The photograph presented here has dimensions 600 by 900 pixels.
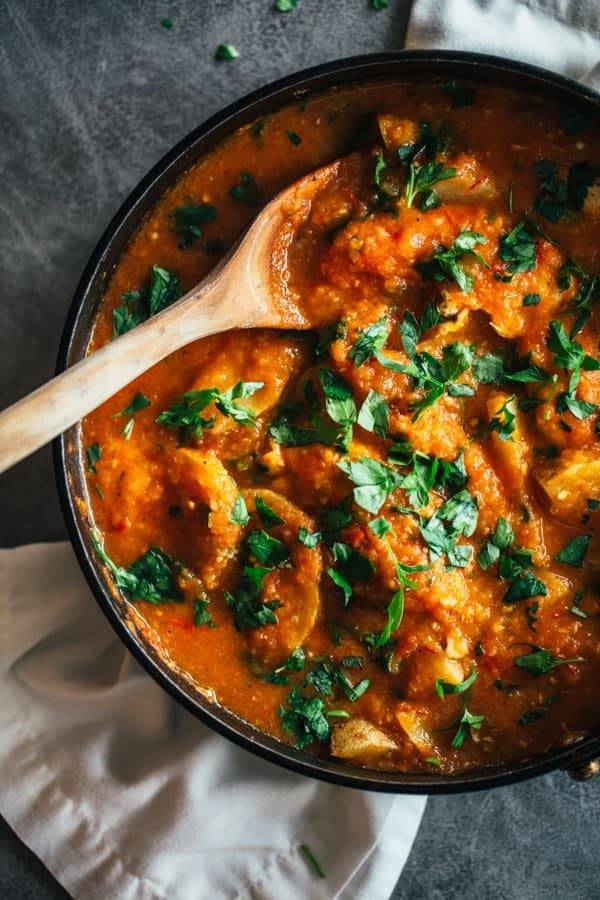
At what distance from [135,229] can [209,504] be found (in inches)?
36.6

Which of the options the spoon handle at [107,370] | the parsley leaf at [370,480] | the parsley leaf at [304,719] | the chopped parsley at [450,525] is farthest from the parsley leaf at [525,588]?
the spoon handle at [107,370]

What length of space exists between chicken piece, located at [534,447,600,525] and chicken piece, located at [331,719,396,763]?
929 millimetres

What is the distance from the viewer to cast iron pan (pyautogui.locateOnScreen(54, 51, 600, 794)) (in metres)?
2.90

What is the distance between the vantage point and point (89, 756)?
3.38 m

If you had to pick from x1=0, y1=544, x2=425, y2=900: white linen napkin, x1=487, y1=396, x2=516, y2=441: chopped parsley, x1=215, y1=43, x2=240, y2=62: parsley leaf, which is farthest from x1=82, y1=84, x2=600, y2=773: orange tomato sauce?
x1=215, y1=43, x2=240, y2=62: parsley leaf

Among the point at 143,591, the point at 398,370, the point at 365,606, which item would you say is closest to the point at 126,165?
the point at 398,370

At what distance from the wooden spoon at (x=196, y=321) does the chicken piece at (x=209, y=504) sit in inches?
15.9

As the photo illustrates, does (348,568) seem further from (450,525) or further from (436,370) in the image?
(436,370)

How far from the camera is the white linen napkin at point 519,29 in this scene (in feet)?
11.0

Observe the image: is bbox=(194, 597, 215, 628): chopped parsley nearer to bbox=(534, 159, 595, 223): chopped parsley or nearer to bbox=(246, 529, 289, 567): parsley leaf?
bbox=(246, 529, 289, 567): parsley leaf

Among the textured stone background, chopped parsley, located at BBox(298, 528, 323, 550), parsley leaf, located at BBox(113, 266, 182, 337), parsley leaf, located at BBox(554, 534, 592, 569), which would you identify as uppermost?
the textured stone background

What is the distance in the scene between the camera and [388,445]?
3014mm

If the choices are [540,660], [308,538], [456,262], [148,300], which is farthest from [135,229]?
[540,660]

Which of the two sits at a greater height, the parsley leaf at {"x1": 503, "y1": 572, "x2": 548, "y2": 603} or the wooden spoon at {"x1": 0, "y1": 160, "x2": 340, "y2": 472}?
the wooden spoon at {"x1": 0, "y1": 160, "x2": 340, "y2": 472}
